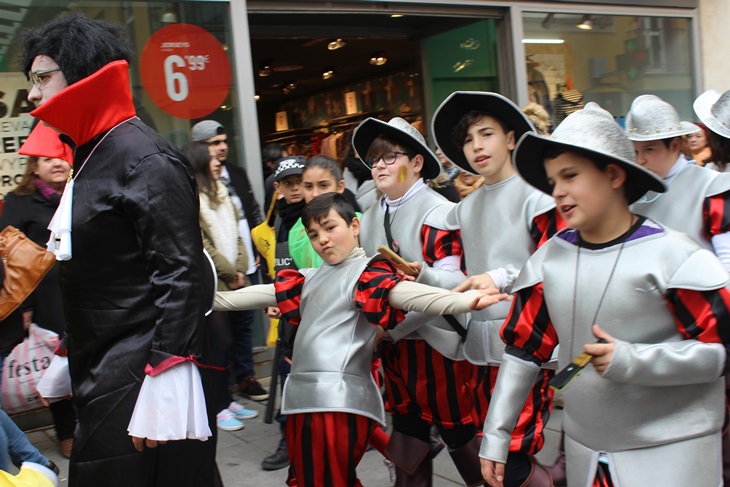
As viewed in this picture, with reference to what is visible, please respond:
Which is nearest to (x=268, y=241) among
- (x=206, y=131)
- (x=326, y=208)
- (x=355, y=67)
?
(x=206, y=131)

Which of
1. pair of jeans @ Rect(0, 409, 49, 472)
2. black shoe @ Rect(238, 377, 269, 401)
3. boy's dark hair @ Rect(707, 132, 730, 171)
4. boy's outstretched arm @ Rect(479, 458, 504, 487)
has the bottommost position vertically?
black shoe @ Rect(238, 377, 269, 401)

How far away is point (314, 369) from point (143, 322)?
3.35ft

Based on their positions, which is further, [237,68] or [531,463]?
[237,68]

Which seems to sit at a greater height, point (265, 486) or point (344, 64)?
point (344, 64)

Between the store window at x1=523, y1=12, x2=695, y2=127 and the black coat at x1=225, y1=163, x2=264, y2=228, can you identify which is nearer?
the black coat at x1=225, y1=163, x2=264, y2=228

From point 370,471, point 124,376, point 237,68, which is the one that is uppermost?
point 237,68

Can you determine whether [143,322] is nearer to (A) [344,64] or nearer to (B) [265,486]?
(B) [265,486]

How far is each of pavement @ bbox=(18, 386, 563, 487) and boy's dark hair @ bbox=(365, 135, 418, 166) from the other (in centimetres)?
178

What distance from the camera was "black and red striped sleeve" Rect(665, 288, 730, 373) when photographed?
216 cm

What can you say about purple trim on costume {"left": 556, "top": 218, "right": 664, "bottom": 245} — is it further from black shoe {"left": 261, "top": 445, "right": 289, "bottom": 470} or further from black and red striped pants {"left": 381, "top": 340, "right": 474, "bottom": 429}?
black shoe {"left": 261, "top": 445, "right": 289, "bottom": 470}

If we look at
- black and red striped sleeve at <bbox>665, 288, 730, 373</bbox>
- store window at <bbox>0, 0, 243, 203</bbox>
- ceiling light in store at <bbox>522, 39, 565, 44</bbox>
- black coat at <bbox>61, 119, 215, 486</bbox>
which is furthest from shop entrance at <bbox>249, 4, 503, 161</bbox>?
black and red striped sleeve at <bbox>665, 288, 730, 373</bbox>

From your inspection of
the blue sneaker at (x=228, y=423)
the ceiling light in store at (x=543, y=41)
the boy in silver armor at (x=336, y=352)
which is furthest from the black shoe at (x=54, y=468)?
the ceiling light in store at (x=543, y=41)

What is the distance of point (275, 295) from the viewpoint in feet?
11.7

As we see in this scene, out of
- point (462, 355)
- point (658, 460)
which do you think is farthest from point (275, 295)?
point (658, 460)
